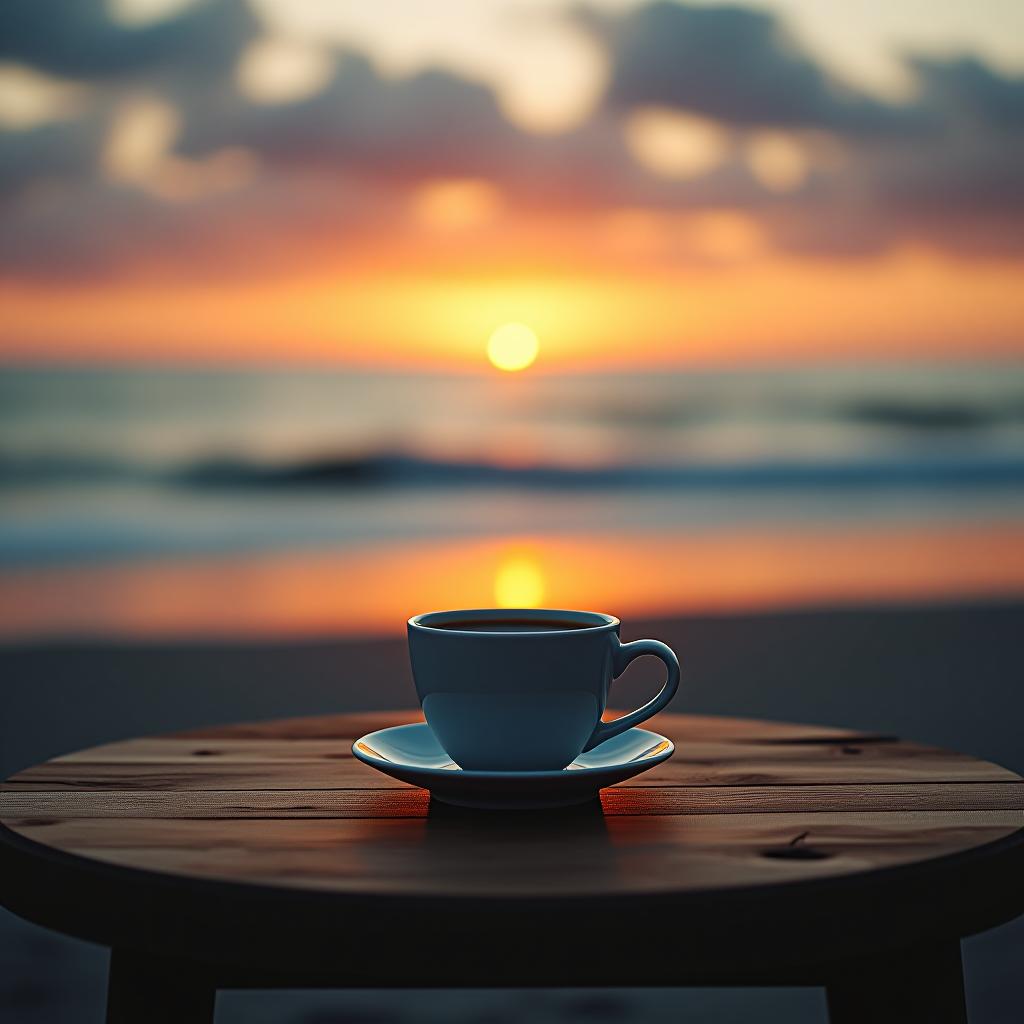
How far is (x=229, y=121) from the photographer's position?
394 inches

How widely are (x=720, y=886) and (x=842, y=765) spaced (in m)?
0.31

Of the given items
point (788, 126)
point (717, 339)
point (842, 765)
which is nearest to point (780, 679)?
point (842, 765)

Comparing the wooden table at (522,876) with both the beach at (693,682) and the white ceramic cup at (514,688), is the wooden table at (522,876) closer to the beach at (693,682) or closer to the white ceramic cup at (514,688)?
the white ceramic cup at (514,688)

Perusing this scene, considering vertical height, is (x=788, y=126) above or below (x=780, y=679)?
above

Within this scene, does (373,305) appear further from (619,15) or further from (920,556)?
(920,556)

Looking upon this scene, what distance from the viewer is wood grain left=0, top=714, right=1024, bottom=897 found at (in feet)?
2.01

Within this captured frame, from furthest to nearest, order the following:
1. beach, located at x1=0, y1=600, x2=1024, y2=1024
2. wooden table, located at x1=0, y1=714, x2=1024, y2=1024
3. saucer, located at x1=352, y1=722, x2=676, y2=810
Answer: beach, located at x1=0, y1=600, x2=1024, y2=1024 → saucer, located at x1=352, y1=722, x2=676, y2=810 → wooden table, located at x1=0, y1=714, x2=1024, y2=1024

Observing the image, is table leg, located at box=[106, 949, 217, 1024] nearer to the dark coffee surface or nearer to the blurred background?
the dark coffee surface

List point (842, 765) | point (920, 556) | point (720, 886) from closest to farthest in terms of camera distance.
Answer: point (720, 886), point (842, 765), point (920, 556)

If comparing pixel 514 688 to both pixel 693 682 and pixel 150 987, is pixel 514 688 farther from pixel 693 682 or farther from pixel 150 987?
pixel 693 682

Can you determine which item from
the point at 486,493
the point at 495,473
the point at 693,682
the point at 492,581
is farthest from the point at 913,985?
the point at 495,473

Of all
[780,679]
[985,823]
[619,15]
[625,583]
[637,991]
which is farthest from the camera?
[619,15]

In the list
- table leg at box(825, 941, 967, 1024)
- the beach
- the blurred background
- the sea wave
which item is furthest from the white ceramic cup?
the sea wave

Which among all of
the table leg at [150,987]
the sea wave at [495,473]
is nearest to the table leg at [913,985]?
the table leg at [150,987]
